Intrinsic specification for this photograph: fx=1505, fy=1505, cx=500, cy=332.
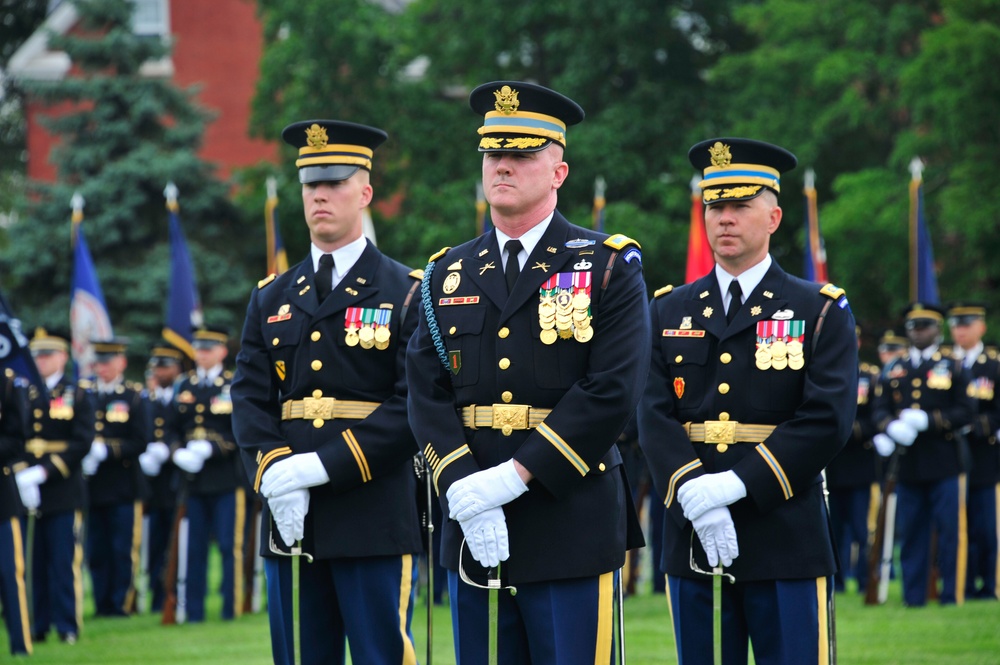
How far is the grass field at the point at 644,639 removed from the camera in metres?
9.33

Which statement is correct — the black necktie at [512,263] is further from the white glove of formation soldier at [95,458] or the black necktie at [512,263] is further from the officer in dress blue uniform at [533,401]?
the white glove of formation soldier at [95,458]

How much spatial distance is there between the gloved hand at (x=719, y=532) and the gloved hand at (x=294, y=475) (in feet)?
4.56

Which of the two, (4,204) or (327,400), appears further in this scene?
(4,204)

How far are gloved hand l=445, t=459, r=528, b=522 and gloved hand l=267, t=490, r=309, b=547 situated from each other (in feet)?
3.56

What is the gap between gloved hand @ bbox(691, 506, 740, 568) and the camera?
5.26 meters

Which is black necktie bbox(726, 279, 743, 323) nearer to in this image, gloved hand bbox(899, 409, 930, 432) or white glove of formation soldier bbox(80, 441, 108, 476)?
gloved hand bbox(899, 409, 930, 432)

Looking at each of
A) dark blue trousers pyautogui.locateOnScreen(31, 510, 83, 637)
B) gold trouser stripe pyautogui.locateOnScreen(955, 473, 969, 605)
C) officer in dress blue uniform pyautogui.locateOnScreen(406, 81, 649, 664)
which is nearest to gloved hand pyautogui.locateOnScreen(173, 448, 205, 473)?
dark blue trousers pyautogui.locateOnScreen(31, 510, 83, 637)

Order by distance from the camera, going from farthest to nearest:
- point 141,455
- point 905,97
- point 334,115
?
1. point 334,115
2. point 905,97
3. point 141,455

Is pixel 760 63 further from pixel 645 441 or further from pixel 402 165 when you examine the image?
pixel 645 441

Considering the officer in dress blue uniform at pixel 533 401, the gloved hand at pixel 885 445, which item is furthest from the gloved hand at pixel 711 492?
the gloved hand at pixel 885 445

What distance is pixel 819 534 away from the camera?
545 centimetres

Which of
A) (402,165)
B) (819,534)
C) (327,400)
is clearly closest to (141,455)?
(327,400)

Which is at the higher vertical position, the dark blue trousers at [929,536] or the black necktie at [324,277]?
the black necktie at [324,277]

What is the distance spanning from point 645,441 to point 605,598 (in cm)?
91
